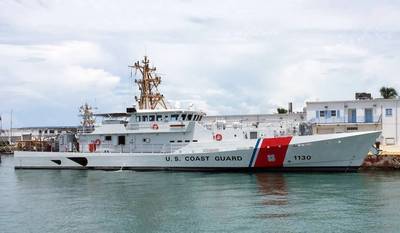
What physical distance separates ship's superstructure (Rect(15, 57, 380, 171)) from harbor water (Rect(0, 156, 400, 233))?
1.19 m

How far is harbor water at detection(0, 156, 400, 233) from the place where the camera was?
1711cm

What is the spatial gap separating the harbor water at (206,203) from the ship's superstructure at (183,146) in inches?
47.0

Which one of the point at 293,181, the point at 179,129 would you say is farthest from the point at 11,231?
the point at 179,129

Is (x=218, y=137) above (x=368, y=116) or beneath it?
beneath

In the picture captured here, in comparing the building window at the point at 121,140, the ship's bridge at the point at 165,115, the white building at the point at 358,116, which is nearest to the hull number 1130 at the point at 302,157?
the ship's bridge at the point at 165,115

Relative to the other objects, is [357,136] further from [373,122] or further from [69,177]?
[69,177]

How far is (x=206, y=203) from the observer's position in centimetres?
2116

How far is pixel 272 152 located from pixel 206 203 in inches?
422

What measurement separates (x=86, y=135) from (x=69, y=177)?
445 cm

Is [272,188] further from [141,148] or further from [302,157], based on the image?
[141,148]

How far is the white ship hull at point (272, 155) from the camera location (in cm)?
3039

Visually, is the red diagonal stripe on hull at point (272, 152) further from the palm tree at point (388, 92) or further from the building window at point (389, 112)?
the palm tree at point (388, 92)

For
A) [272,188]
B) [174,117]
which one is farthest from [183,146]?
[272,188]

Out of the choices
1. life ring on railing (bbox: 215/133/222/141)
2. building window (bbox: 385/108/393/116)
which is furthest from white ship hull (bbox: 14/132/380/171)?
building window (bbox: 385/108/393/116)
